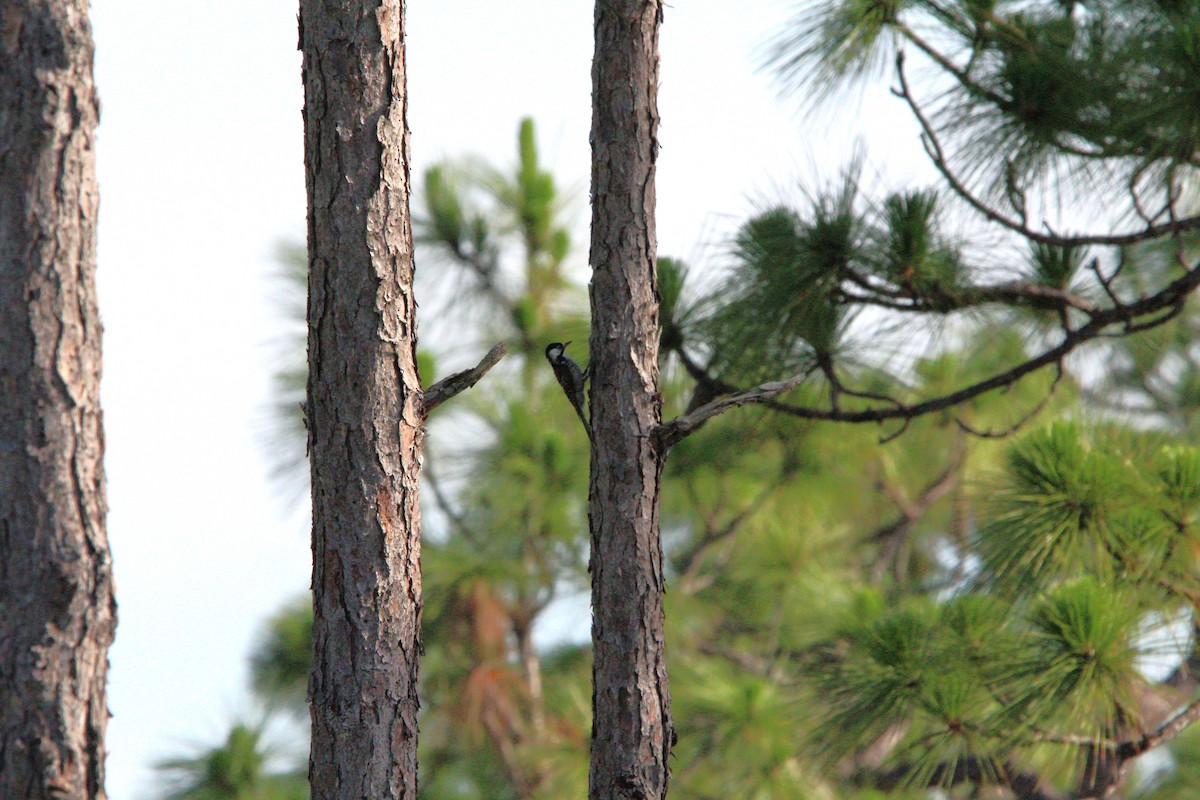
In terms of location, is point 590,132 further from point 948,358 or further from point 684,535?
point 684,535

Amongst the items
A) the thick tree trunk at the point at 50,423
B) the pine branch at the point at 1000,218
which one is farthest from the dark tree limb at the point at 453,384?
the pine branch at the point at 1000,218

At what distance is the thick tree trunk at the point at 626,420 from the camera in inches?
43.0

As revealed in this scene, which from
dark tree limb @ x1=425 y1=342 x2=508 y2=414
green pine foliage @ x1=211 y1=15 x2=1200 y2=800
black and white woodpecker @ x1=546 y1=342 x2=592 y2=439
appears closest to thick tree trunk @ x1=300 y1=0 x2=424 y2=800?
dark tree limb @ x1=425 y1=342 x2=508 y2=414

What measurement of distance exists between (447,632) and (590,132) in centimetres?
234

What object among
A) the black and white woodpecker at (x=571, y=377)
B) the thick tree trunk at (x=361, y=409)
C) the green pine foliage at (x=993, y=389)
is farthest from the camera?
the green pine foliage at (x=993, y=389)

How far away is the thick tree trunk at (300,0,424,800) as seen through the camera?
1.05m

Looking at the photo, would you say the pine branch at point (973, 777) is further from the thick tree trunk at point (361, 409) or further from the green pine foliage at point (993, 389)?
the thick tree trunk at point (361, 409)

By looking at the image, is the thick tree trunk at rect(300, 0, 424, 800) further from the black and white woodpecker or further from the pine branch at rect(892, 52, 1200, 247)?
the pine branch at rect(892, 52, 1200, 247)

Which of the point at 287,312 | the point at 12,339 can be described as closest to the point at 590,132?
the point at 12,339

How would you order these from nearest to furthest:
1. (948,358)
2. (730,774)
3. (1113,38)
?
(1113,38), (730,774), (948,358)

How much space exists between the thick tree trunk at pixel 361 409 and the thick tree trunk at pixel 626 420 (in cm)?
16

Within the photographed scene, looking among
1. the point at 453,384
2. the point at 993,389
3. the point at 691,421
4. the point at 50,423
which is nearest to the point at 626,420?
the point at 691,421

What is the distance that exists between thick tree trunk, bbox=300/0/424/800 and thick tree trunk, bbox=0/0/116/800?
19 cm

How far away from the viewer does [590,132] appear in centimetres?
118
